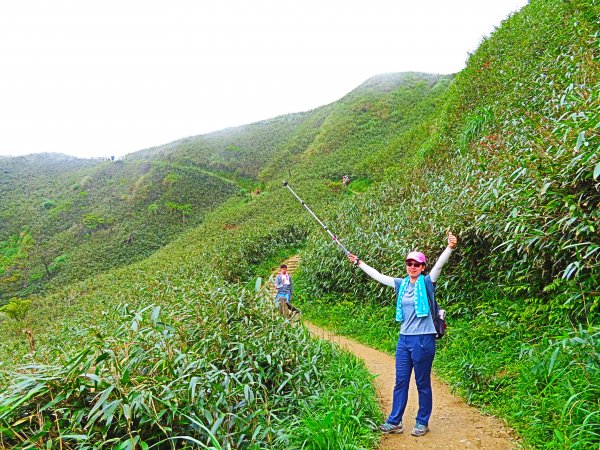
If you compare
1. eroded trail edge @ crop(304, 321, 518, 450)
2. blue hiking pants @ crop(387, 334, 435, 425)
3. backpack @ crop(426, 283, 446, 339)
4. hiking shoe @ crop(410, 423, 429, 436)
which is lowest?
eroded trail edge @ crop(304, 321, 518, 450)

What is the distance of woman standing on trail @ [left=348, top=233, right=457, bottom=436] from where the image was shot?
150 inches

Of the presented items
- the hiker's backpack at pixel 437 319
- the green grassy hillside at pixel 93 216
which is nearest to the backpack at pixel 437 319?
the hiker's backpack at pixel 437 319

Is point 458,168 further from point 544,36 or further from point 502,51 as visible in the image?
point 502,51

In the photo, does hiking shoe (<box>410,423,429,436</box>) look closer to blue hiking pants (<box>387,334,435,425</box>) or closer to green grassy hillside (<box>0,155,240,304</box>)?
blue hiking pants (<box>387,334,435,425</box>)

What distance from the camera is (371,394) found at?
15.5 feet

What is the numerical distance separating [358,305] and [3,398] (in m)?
7.85

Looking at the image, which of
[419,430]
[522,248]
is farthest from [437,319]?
[522,248]

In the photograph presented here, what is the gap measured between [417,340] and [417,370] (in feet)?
0.96

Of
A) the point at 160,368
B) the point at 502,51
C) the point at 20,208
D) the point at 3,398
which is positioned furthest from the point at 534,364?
the point at 20,208

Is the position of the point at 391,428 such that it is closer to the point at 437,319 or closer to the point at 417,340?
the point at 417,340

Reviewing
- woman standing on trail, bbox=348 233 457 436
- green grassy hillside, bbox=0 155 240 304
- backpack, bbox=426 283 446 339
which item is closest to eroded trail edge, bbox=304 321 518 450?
→ woman standing on trail, bbox=348 233 457 436

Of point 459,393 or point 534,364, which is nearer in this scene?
point 534,364

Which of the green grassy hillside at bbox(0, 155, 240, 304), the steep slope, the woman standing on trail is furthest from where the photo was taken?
the green grassy hillside at bbox(0, 155, 240, 304)

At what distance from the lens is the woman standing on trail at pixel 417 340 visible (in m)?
3.80
